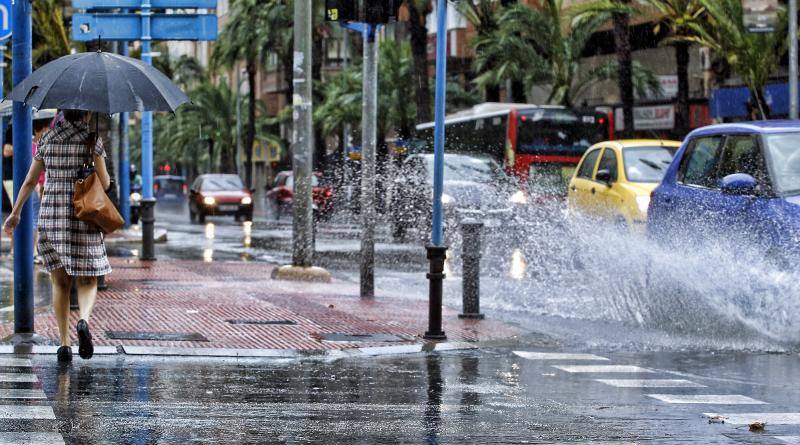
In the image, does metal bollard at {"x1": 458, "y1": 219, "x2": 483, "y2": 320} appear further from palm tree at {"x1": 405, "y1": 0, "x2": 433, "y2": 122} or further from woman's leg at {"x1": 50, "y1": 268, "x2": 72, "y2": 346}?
palm tree at {"x1": 405, "y1": 0, "x2": 433, "y2": 122}

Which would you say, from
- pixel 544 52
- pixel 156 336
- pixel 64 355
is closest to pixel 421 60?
pixel 544 52

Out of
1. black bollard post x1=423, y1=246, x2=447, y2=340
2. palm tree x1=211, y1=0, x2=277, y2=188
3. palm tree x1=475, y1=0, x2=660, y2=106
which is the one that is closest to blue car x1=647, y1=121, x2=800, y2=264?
black bollard post x1=423, y1=246, x2=447, y2=340

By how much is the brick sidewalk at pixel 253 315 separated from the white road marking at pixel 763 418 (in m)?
3.98

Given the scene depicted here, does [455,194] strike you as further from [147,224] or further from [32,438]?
[32,438]

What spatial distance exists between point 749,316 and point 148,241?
1146 cm

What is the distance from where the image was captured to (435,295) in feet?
40.6

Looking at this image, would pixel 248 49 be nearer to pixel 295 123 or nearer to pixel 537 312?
pixel 295 123

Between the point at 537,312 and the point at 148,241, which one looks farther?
the point at 148,241

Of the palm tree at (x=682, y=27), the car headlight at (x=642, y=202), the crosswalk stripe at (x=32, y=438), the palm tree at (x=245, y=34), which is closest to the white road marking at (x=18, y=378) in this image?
the crosswalk stripe at (x=32, y=438)

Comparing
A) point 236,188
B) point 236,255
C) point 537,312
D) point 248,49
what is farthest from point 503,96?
point 537,312

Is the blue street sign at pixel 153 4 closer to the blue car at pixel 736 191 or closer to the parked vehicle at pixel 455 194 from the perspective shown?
the parked vehicle at pixel 455 194

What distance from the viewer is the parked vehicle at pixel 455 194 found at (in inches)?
1121

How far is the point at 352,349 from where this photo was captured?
11273 mm

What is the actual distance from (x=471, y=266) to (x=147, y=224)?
8.40 meters
